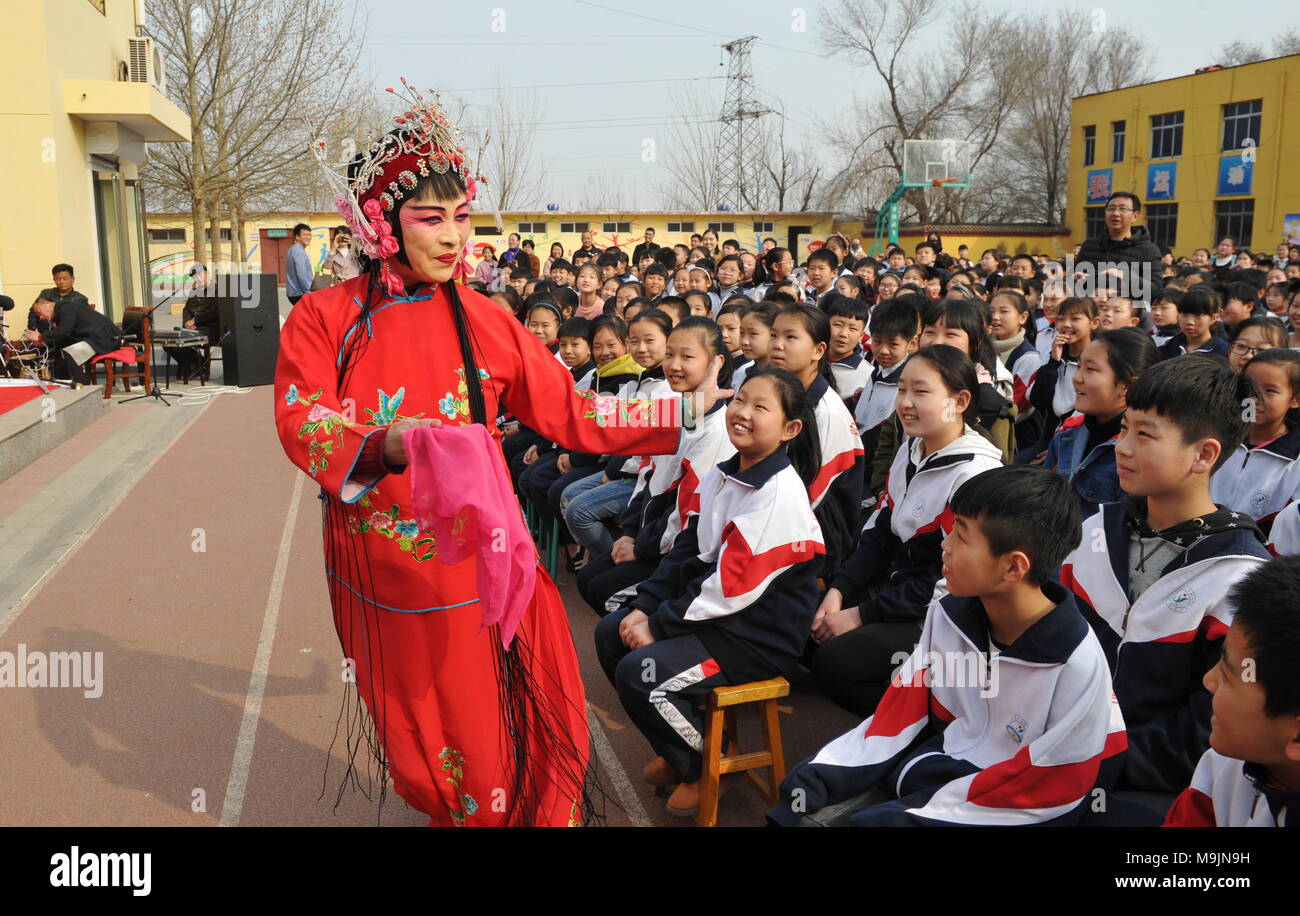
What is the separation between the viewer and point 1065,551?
2430 millimetres

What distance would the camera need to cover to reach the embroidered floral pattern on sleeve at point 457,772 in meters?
2.58

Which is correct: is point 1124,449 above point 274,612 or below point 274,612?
above

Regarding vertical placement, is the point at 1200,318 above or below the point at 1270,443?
above

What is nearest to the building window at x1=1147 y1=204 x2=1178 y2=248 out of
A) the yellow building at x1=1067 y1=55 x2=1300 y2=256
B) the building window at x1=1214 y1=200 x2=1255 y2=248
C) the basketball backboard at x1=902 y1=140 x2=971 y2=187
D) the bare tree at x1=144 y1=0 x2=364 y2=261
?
the yellow building at x1=1067 y1=55 x2=1300 y2=256

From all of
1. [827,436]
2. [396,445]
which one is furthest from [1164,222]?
[396,445]

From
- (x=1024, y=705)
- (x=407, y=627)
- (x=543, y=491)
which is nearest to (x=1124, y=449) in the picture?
(x=1024, y=705)

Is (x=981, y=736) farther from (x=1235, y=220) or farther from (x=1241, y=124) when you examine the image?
(x=1241, y=124)

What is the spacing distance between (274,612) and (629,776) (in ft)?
8.09

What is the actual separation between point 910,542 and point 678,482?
3.62 feet

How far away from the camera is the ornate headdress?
2.48 m

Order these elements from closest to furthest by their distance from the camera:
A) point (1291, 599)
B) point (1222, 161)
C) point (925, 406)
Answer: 1. point (1291, 599)
2. point (925, 406)
3. point (1222, 161)

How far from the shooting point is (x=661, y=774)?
347cm

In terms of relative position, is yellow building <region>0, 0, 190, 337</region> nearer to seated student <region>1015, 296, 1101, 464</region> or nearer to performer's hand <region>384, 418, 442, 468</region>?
seated student <region>1015, 296, 1101, 464</region>
